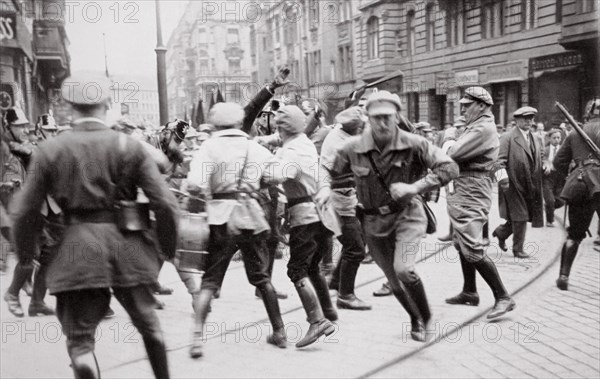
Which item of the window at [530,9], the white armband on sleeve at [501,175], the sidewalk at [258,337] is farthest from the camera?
the sidewalk at [258,337]

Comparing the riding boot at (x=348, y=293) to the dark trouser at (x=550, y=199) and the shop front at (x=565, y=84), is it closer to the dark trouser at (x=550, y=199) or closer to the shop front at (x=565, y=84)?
the dark trouser at (x=550, y=199)

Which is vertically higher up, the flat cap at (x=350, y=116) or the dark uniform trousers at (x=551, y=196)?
the flat cap at (x=350, y=116)

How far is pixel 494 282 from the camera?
15.0 ft

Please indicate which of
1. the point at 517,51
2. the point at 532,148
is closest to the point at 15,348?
the point at 532,148

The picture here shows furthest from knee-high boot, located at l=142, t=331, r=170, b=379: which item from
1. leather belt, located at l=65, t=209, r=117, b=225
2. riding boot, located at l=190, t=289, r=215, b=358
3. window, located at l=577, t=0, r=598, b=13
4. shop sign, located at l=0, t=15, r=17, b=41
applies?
window, located at l=577, t=0, r=598, b=13

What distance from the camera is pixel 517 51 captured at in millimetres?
5176

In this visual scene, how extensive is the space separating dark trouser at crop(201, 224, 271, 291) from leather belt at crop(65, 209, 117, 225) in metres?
1.20

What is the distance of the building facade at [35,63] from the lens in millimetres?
3635

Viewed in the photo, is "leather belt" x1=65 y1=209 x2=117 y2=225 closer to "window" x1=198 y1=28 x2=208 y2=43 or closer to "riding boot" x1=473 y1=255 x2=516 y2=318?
"window" x1=198 y1=28 x2=208 y2=43

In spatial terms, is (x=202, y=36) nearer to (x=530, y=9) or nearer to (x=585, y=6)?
(x=530, y=9)

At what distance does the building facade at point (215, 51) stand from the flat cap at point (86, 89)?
2.83 feet

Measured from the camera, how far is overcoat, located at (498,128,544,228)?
9.94 feet

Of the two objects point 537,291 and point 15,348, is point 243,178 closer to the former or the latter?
point 15,348

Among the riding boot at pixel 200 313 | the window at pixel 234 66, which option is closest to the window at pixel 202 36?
the window at pixel 234 66
